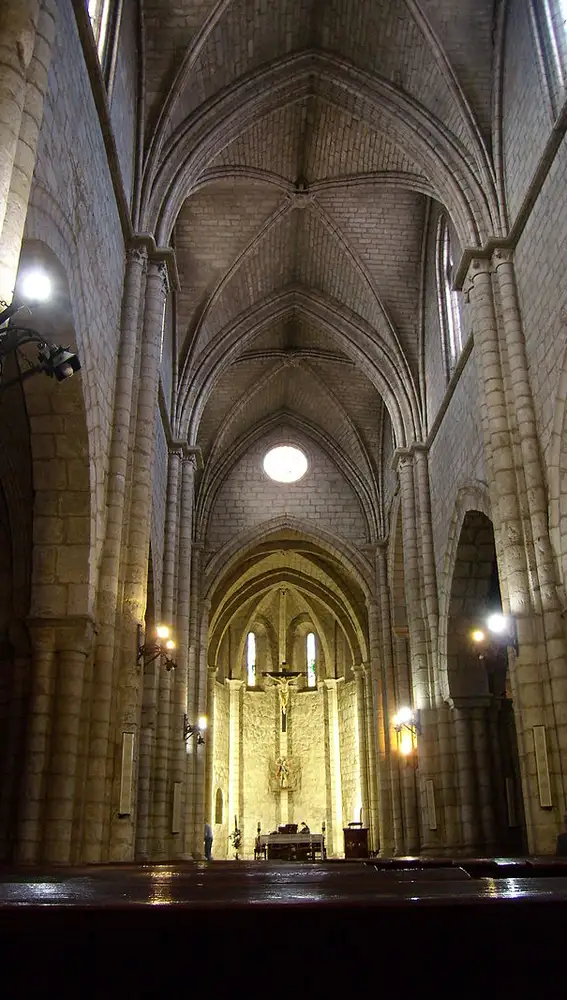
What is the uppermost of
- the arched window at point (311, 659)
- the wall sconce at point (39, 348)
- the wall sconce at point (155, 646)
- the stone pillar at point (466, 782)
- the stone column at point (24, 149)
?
the arched window at point (311, 659)

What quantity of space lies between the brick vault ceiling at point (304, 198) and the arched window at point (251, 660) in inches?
438

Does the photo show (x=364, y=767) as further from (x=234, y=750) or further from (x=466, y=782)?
(x=466, y=782)

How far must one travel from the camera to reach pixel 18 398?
1095 cm

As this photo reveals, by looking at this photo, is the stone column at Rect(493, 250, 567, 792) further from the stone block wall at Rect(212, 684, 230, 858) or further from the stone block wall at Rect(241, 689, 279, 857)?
the stone block wall at Rect(241, 689, 279, 857)

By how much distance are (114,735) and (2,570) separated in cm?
301

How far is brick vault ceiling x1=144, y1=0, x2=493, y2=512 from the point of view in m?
14.4

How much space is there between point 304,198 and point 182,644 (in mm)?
10094

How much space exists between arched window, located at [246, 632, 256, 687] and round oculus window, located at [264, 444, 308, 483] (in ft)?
33.0

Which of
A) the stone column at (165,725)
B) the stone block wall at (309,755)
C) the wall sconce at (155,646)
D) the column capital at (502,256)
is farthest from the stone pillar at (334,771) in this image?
the column capital at (502,256)

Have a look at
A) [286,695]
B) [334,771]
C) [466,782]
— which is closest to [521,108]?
[466,782]

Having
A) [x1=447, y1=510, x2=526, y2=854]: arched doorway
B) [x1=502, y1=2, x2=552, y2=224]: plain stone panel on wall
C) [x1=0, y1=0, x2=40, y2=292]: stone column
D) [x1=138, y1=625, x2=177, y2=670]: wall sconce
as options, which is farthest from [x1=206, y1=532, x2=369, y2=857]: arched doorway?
[x1=0, y1=0, x2=40, y2=292]: stone column

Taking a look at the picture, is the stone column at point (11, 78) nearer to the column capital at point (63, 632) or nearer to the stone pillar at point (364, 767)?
the column capital at point (63, 632)

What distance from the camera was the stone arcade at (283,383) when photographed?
10039mm

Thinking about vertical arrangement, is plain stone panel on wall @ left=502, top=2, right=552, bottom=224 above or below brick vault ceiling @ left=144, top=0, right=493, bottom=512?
below
